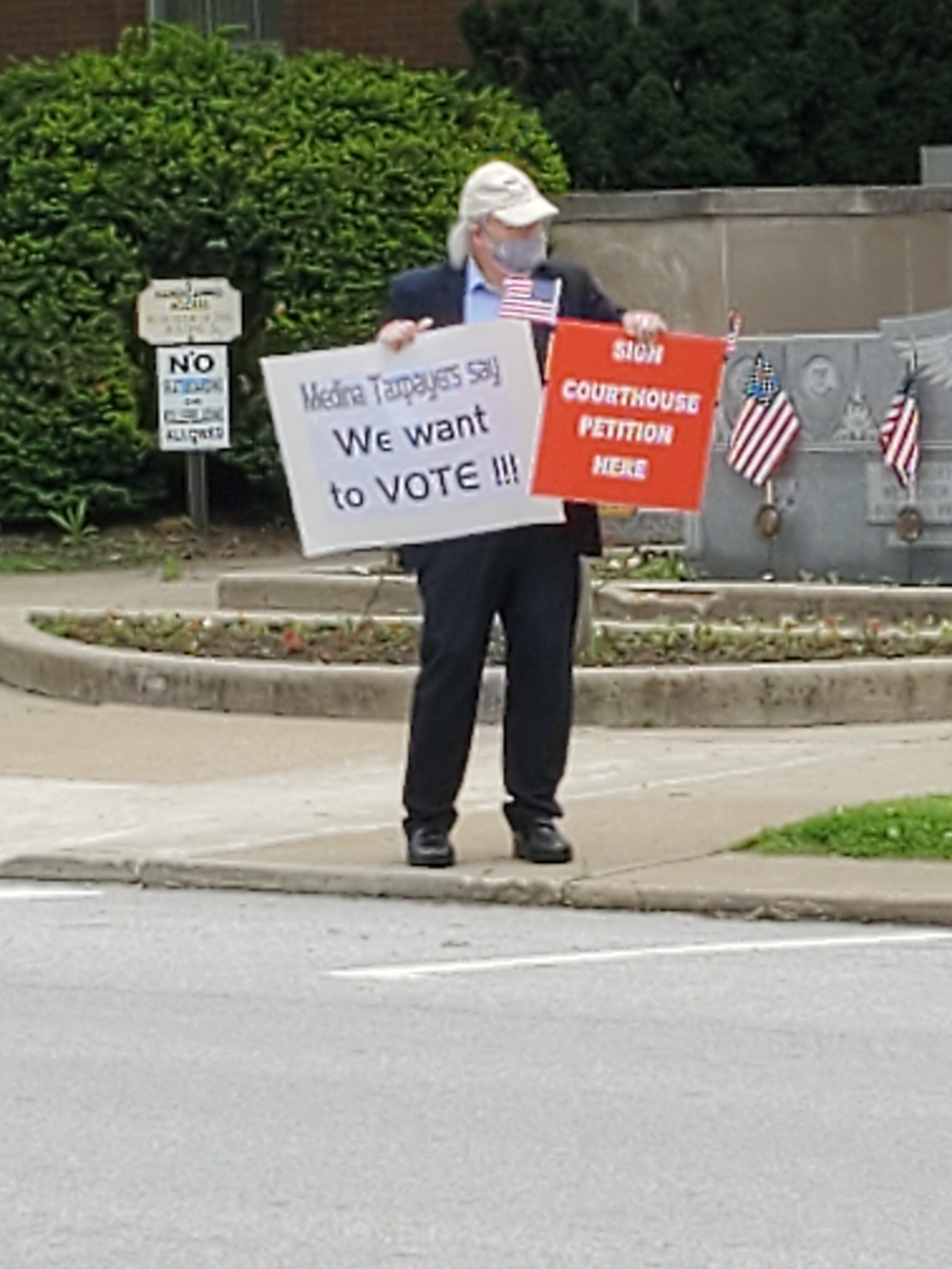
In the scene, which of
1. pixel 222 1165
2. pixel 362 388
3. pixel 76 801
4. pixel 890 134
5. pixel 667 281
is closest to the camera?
pixel 222 1165

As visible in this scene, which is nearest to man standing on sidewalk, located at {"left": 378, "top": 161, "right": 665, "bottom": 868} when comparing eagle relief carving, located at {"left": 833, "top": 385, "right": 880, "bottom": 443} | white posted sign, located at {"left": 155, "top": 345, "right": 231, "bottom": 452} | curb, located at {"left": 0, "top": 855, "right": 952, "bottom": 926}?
curb, located at {"left": 0, "top": 855, "right": 952, "bottom": 926}

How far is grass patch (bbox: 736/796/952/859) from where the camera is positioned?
10211 mm

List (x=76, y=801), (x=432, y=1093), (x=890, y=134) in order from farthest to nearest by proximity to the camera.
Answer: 1. (x=890, y=134)
2. (x=76, y=801)
3. (x=432, y=1093)

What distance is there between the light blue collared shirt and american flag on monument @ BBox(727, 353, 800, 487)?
799 cm

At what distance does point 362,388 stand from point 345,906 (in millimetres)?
1617

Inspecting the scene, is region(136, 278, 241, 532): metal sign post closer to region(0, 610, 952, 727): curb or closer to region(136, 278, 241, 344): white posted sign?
region(136, 278, 241, 344): white posted sign

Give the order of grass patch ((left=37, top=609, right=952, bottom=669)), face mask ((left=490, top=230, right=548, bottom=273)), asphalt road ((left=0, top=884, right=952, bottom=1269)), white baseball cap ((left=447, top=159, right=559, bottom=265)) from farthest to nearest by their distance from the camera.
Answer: grass patch ((left=37, top=609, right=952, bottom=669))
face mask ((left=490, top=230, right=548, bottom=273))
white baseball cap ((left=447, top=159, right=559, bottom=265))
asphalt road ((left=0, top=884, right=952, bottom=1269))

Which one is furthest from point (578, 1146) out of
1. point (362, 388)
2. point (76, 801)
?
point (76, 801)

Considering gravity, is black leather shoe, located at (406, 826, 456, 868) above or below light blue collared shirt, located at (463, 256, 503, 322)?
below

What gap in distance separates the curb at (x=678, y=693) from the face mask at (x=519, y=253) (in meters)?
3.40

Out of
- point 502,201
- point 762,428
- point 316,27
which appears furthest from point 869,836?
point 316,27

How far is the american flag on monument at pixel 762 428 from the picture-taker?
1792 centimetres

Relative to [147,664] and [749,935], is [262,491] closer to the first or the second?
[147,664]

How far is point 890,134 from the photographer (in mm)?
23750
